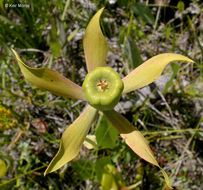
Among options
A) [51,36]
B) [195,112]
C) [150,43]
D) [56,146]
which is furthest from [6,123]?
[195,112]

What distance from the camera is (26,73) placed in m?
2.02

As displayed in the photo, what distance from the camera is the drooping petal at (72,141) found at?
6.51 feet

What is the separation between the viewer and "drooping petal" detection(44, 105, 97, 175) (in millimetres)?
1985

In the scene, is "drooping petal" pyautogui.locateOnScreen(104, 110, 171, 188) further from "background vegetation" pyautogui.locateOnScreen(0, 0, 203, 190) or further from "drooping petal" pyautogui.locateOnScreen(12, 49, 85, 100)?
"background vegetation" pyautogui.locateOnScreen(0, 0, 203, 190)

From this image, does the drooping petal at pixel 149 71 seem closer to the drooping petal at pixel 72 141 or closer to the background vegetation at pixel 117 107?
the drooping petal at pixel 72 141

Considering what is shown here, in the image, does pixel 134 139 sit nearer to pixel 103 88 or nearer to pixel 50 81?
pixel 103 88

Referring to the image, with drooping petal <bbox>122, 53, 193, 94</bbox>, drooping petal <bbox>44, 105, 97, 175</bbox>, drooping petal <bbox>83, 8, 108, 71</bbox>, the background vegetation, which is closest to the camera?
drooping petal <bbox>44, 105, 97, 175</bbox>

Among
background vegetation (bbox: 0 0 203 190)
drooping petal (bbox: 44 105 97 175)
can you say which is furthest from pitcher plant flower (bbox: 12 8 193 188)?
background vegetation (bbox: 0 0 203 190)

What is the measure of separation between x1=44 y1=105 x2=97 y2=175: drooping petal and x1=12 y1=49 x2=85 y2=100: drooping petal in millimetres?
217

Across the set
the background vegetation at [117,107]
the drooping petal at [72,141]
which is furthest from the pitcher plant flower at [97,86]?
the background vegetation at [117,107]

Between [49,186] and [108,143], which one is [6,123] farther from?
[108,143]

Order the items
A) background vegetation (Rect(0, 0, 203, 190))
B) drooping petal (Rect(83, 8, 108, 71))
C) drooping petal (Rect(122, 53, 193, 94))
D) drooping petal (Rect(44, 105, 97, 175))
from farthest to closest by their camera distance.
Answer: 1. background vegetation (Rect(0, 0, 203, 190))
2. drooping petal (Rect(83, 8, 108, 71))
3. drooping petal (Rect(122, 53, 193, 94))
4. drooping petal (Rect(44, 105, 97, 175))

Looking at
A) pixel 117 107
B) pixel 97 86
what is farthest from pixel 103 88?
pixel 117 107

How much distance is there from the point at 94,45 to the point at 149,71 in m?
0.59
